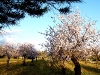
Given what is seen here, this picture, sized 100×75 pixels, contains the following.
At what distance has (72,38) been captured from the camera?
38719mm

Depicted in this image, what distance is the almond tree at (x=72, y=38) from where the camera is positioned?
37397mm

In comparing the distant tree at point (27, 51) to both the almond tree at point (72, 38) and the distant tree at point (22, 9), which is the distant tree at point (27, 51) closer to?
the almond tree at point (72, 38)

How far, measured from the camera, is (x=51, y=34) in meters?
44.0

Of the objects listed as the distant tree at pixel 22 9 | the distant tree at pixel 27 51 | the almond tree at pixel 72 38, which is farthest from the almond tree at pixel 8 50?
the distant tree at pixel 22 9

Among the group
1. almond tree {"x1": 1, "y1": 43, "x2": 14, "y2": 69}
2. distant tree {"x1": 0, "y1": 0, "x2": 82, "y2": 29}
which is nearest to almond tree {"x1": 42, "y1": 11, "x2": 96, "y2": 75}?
distant tree {"x1": 0, "y1": 0, "x2": 82, "y2": 29}

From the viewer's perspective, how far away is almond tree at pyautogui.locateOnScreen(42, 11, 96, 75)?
37.4 meters

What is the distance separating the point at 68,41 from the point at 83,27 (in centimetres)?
387

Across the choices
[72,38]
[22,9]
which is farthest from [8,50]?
[22,9]

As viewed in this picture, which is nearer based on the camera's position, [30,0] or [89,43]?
[30,0]

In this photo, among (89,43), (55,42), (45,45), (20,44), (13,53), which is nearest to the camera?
(89,43)

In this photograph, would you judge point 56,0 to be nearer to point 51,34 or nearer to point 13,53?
point 51,34

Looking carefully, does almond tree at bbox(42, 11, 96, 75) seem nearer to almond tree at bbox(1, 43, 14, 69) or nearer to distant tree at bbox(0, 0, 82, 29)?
distant tree at bbox(0, 0, 82, 29)

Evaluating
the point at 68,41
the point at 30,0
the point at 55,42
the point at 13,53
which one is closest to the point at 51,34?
the point at 55,42

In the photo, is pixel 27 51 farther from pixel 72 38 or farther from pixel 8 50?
pixel 72 38
